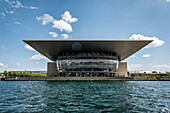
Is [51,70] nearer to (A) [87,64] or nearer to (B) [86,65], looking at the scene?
(B) [86,65]

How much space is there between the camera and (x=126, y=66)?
2188 inches

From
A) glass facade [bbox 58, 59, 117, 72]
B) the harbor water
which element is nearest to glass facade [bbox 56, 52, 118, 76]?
glass facade [bbox 58, 59, 117, 72]

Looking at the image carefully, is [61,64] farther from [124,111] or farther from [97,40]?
[124,111]

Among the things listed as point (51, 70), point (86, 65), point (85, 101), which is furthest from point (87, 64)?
point (85, 101)

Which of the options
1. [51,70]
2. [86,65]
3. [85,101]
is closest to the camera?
[85,101]

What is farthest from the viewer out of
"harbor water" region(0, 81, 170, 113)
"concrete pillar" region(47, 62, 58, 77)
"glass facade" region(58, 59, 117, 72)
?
"concrete pillar" region(47, 62, 58, 77)

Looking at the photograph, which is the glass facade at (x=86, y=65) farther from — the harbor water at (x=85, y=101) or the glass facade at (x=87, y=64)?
the harbor water at (x=85, y=101)

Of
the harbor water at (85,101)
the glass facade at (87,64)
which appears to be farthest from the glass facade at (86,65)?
the harbor water at (85,101)

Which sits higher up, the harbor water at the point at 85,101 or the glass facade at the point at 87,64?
the glass facade at the point at 87,64

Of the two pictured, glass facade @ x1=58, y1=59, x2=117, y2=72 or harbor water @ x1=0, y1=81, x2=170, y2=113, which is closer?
harbor water @ x1=0, y1=81, x2=170, y2=113

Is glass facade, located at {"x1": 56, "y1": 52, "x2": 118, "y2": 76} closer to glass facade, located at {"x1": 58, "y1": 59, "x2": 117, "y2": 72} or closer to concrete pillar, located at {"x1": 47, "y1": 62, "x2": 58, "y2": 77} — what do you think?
glass facade, located at {"x1": 58, "y1": 59, "x2": 117, "y2": 72}

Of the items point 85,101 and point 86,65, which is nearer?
point 85,101

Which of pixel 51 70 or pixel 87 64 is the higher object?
pixel 87 64

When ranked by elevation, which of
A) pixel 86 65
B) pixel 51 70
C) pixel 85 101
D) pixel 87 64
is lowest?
pixel 85 101
